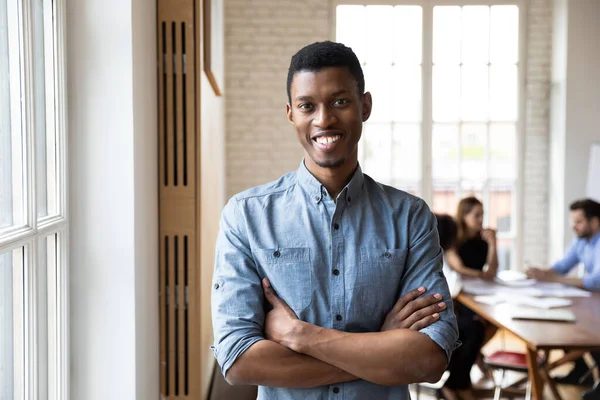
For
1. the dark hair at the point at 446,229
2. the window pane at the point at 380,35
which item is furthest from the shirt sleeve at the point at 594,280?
the window pane at the point at 380,35

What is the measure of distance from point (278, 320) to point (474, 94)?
6408 mm

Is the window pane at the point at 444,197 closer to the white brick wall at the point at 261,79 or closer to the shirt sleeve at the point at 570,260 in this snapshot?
the white brick wall at the point at 261,79

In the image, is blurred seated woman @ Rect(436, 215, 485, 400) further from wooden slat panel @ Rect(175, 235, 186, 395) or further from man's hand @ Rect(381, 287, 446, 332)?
man's hand @ Rect(381, 287, 446, 332)

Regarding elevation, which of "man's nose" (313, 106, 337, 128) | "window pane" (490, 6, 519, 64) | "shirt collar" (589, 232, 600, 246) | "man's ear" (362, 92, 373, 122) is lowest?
"shirt collar" (589, 232, 600, 246)

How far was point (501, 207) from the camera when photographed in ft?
24.8

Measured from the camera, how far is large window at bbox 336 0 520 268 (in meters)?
7.49

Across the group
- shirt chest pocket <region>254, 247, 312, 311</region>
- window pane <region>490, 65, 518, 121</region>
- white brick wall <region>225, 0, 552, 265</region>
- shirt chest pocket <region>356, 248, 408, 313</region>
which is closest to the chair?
shirt chest pocket <region>356, 248, 408, 313</region>

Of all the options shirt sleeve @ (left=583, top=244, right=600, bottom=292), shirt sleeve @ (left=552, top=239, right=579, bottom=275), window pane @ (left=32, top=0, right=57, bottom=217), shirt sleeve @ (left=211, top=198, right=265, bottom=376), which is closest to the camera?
shirt sleeve @ (left=211, top=198, right=265, bottom=376)

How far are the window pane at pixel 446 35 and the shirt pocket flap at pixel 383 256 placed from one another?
619 centimetres

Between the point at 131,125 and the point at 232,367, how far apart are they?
2.71 ft

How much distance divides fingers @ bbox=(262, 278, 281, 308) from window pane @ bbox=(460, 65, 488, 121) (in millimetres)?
6253

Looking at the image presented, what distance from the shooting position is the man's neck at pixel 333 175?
1.71m

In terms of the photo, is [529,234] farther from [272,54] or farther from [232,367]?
[232,367]

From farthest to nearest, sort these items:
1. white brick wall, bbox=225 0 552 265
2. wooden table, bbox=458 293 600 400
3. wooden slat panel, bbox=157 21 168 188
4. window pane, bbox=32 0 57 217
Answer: white brick wall, bbox=225 0 552 265 < wooden table, bbox=458 293 600 400 < wooden slat panel, bbox=157 21 168 188 < window pane, bbox=32 0 57 217
